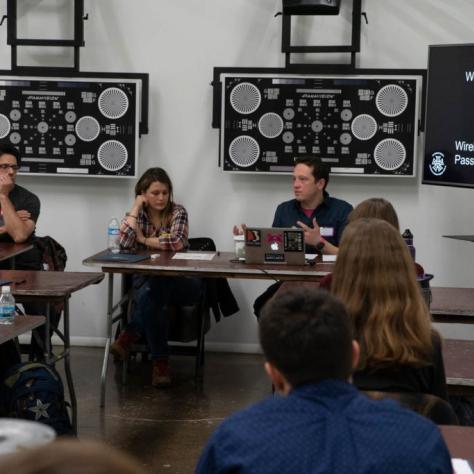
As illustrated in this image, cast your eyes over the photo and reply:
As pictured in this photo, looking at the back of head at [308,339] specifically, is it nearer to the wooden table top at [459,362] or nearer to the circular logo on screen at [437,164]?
the wooden table top at [459,362]

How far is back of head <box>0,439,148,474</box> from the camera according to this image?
615 mm

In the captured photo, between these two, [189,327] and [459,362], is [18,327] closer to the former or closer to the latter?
[459,362]

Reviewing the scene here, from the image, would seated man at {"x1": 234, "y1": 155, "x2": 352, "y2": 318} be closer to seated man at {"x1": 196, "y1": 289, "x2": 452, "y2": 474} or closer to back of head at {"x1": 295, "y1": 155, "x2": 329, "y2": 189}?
back of head at {"x1": 295, "y1": 155, "x2": 329, "y2": 189}

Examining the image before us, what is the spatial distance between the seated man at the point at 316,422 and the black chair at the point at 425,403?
1.98 feet

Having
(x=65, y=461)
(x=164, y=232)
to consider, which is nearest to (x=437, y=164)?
(x=164, y=232)

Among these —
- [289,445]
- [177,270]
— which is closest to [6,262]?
[177,270]

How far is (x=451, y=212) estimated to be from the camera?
631cm

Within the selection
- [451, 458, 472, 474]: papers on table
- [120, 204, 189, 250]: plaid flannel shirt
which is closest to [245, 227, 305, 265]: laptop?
[120, 204, 189, 250]: plaid flannel shirt

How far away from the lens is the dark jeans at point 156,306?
5.58 m

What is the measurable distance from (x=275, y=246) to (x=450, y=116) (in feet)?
4.66

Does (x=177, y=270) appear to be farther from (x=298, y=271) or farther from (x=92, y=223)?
(x=92, y=223)

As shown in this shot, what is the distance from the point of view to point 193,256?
5.46 meters

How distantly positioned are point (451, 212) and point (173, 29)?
233 centimetres

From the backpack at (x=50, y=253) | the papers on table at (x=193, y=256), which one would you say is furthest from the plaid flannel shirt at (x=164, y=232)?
the backpack at (x=50, y=253)
